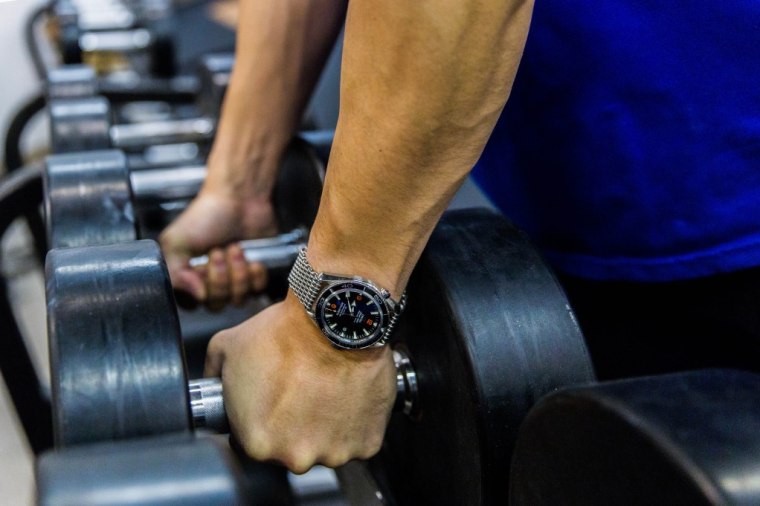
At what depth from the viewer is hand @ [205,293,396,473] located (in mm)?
631

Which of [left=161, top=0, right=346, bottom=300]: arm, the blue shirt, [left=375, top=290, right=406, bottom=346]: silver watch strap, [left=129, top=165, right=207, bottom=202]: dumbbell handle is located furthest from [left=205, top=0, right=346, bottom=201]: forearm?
[left=375, top=290, right=406, bottom=346]: silver watch strap

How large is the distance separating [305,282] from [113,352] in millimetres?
149

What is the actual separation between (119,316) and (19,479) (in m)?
1.21

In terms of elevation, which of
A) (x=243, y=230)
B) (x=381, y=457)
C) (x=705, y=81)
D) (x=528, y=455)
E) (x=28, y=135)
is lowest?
(x=28, y=135)

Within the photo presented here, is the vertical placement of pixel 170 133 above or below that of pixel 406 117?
below

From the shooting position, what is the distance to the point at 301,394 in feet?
2.06

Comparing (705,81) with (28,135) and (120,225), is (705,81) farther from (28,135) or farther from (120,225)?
(28,135)

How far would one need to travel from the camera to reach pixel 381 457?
0.88 metres

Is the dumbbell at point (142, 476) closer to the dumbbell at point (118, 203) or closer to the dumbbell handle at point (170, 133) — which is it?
the dumbbell at point (118, 203)

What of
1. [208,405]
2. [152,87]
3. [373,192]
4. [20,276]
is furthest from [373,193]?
[20,276]

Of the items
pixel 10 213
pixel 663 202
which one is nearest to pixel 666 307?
pixel 663 202

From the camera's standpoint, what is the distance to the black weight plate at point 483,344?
0.61m

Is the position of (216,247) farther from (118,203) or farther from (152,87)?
(152,87)

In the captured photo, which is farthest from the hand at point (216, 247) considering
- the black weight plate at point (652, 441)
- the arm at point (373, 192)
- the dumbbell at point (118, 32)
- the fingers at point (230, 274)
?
the dumbbell at point (118, 32)
